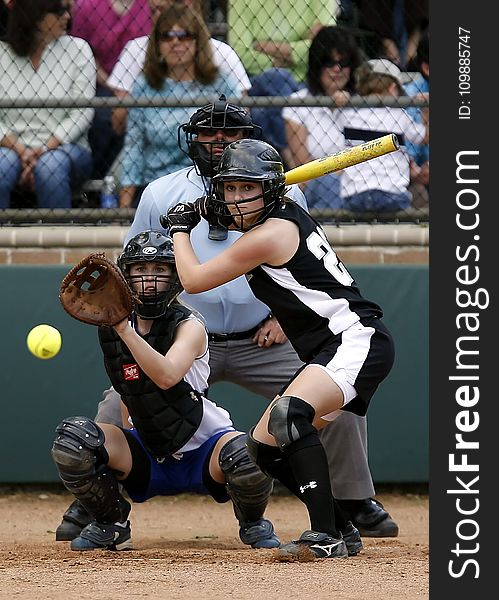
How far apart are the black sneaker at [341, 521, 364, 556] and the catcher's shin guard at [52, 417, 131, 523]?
870 mm

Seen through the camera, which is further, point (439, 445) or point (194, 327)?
point (194, 327)

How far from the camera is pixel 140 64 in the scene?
6.45 meters

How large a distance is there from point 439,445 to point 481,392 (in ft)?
0.60

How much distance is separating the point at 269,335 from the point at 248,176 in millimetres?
1182

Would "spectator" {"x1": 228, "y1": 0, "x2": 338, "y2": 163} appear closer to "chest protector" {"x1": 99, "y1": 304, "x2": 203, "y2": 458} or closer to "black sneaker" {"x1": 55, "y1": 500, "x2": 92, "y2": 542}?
"chest protector" {"x1": 99, "y1": 304, "x2": 203, "y2": 458}

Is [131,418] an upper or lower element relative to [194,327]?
lower

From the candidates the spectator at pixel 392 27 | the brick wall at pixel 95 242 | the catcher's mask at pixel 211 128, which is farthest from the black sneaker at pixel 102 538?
the spectator at pixel 392 27

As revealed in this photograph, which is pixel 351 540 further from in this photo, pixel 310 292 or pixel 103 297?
pixel 103 297

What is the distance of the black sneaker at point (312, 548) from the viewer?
3.85m

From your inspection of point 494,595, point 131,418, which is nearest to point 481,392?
point 494,595

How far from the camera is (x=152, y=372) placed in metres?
4.23

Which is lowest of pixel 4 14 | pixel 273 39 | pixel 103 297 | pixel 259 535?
pixel 259 535

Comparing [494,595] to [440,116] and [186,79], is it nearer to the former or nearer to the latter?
[440,116]

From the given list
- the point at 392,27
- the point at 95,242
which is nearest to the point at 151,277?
the point at 95,242
